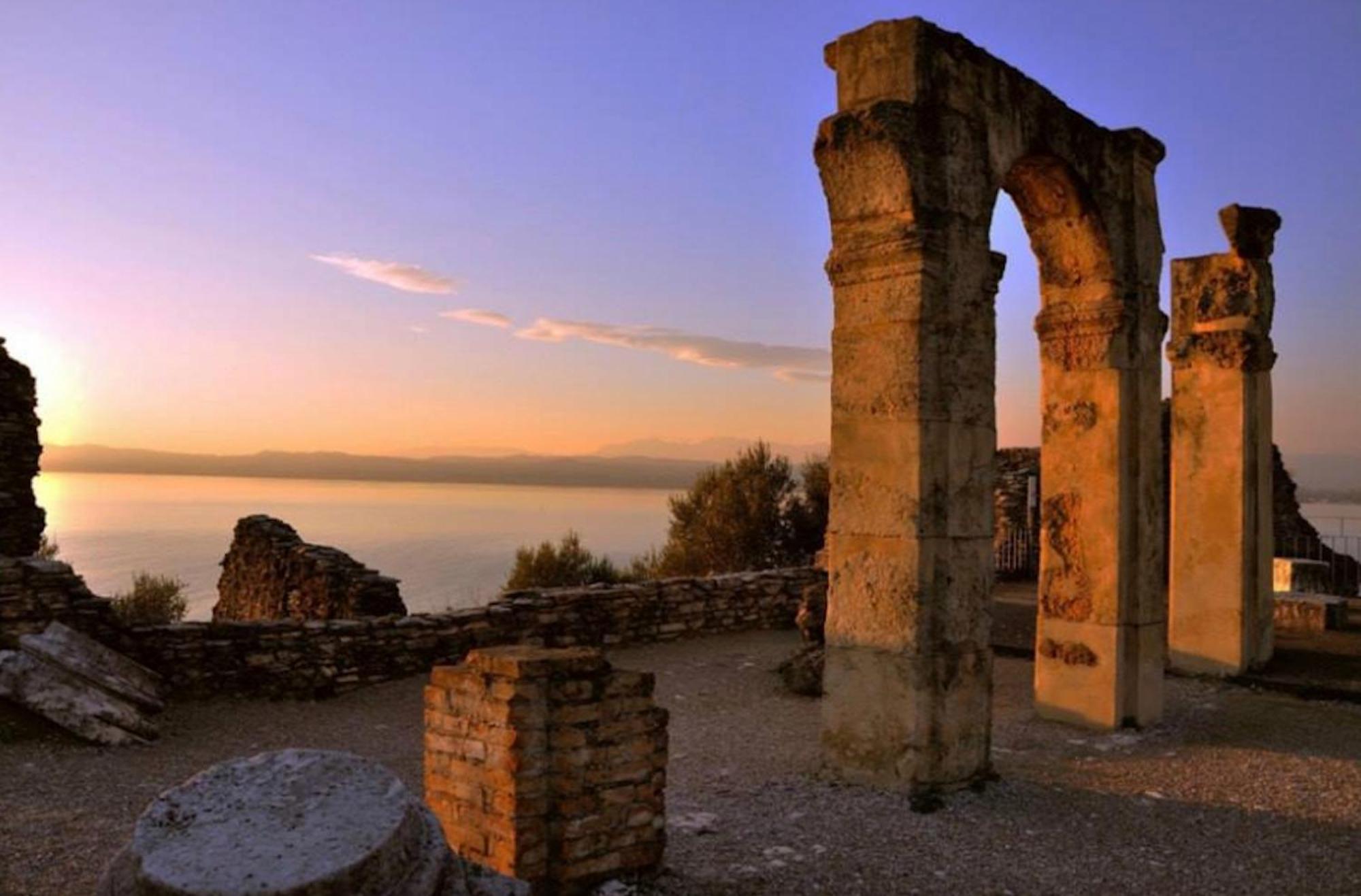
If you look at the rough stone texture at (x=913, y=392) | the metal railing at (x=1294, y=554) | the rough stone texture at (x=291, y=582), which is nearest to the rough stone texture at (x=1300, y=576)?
the metal railing at (x=1294, y=554)

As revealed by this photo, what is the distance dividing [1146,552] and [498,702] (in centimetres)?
621

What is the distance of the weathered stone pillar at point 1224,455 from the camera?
35.2 ft

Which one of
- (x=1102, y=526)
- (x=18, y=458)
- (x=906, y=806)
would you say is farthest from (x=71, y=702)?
(x=1102, y=526)

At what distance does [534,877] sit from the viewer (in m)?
4.73

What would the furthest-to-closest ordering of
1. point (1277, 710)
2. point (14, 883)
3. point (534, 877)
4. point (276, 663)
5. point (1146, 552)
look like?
point (276, 663) < point (1277, 710) < point (1146, 552) < point (14, 883) < point (534, 877)

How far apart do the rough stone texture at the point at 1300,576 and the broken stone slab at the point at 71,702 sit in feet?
51.6

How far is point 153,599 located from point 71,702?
11.3 meters

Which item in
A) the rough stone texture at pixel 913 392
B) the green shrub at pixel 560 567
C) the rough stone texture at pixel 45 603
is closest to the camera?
the rough stone texture at pixel 913 392

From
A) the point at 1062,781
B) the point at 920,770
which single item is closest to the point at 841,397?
the point at 920,770

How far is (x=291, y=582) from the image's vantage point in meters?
13.2

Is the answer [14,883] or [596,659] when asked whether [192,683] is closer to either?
[14,883]

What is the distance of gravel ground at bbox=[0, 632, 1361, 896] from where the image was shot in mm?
5273

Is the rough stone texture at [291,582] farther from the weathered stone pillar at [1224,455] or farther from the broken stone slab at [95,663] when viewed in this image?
the weathered stone pillar at [1224,455]

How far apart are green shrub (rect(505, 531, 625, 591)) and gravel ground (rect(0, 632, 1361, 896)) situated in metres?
12.4
